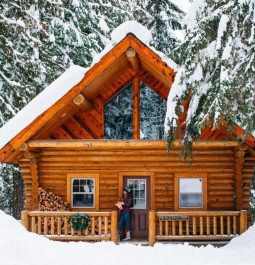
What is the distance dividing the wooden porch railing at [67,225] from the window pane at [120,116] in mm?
2789

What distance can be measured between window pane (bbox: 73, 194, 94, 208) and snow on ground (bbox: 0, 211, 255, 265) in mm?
3325

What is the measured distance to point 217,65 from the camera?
541 inches

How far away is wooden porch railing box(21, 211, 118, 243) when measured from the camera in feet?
54.1

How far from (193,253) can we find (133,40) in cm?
659

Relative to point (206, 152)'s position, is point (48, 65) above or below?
above

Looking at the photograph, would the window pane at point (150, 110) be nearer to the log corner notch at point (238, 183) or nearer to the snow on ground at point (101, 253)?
the log corner notch at point (238, 183)

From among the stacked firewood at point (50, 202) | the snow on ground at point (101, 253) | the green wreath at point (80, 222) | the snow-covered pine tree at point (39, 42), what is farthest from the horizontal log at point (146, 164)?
the snow-covered pine tree at point (39, 42)

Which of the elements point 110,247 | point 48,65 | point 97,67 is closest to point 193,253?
point 110,247

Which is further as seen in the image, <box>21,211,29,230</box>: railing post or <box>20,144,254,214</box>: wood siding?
<box>20,144,254,214</box>: wood siding

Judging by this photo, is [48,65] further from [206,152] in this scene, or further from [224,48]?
[224,48]

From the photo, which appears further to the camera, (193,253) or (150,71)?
(150,71)

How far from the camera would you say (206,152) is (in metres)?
18.6

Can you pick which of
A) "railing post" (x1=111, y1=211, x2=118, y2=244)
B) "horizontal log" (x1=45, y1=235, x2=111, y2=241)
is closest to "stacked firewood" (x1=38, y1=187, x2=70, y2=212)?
"horizontal log" (x1=45, y1=235, x2=111, y2=241)

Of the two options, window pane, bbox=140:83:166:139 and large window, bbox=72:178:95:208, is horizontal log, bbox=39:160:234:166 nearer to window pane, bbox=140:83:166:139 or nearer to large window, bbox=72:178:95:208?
large window, bbox=72:178:95:208
